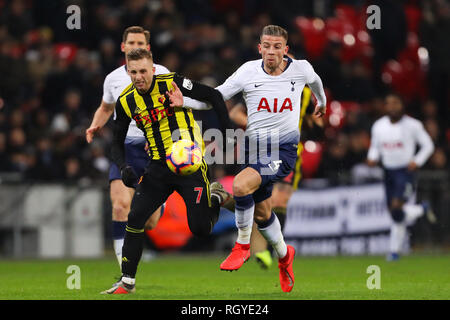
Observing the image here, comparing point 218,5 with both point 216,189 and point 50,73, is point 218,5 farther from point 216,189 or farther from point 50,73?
point 216,189

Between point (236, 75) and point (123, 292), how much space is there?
7.78 ft

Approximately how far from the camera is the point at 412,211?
15758 mm

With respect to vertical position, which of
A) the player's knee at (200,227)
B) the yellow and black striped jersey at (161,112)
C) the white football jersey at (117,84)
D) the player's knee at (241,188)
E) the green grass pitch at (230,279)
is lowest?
the green grass pitch at (230,279)

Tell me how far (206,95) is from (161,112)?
0.44 meters

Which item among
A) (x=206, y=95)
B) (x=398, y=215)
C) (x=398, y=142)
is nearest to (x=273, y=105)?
(x=206, y=95)

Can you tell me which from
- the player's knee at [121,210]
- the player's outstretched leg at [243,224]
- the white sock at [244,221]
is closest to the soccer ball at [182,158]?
the player's outstretched leg at [243,224]

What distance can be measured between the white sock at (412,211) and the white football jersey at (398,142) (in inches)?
30.1

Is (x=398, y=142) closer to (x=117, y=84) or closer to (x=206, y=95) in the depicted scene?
(x=117, y=84)

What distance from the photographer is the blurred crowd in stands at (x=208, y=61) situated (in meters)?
17.2

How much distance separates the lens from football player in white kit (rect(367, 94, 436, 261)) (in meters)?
15.2

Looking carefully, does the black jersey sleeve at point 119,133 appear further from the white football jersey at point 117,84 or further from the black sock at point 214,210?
the white football jersey at point 117,84

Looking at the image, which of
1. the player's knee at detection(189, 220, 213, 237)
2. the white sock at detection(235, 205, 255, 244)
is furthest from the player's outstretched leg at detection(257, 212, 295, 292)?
the player's knee at detection(189, 220, 213, 237)

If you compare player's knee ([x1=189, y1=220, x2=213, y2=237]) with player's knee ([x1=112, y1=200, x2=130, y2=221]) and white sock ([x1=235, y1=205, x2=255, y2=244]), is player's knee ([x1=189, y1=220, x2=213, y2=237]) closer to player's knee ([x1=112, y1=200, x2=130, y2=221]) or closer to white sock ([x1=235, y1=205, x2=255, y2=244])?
white sock ([x1=235, y1=205, x2=255, y2=244])
